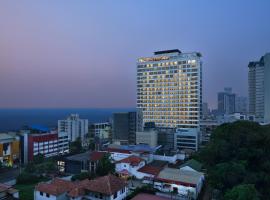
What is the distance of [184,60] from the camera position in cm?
7869

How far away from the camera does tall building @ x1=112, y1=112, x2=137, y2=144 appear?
67375 millimetres

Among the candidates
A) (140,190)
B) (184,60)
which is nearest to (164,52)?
(184,60)

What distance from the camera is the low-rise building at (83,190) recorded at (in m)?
23.1

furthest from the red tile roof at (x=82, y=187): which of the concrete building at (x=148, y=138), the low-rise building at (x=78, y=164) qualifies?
the concrete building at (x=148, y=138)

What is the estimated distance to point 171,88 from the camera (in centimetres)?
8100

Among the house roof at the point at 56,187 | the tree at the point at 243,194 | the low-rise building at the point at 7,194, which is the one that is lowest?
the low-rise building at the point at 7,194

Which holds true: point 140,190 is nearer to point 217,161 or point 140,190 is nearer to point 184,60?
point 217,161

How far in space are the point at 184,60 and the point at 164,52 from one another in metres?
9.21

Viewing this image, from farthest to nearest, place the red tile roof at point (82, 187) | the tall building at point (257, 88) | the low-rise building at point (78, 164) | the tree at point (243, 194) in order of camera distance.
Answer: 1. the tall building at point (257, 88)
2. the low-rise building at point (78, 164)
3. the red tile roof at point (82, 187)
4. the tree at point (243, 194)

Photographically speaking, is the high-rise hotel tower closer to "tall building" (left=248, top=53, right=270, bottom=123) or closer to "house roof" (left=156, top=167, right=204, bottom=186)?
"tall building" (left=248, top=53, right=270, bottom=123)

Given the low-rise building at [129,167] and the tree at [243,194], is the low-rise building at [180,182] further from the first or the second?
the tree at [243,194]

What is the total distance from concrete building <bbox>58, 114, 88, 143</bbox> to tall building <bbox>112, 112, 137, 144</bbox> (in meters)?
13.3

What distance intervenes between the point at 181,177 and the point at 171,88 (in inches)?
2130

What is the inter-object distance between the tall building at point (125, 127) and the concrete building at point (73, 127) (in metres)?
13.3
